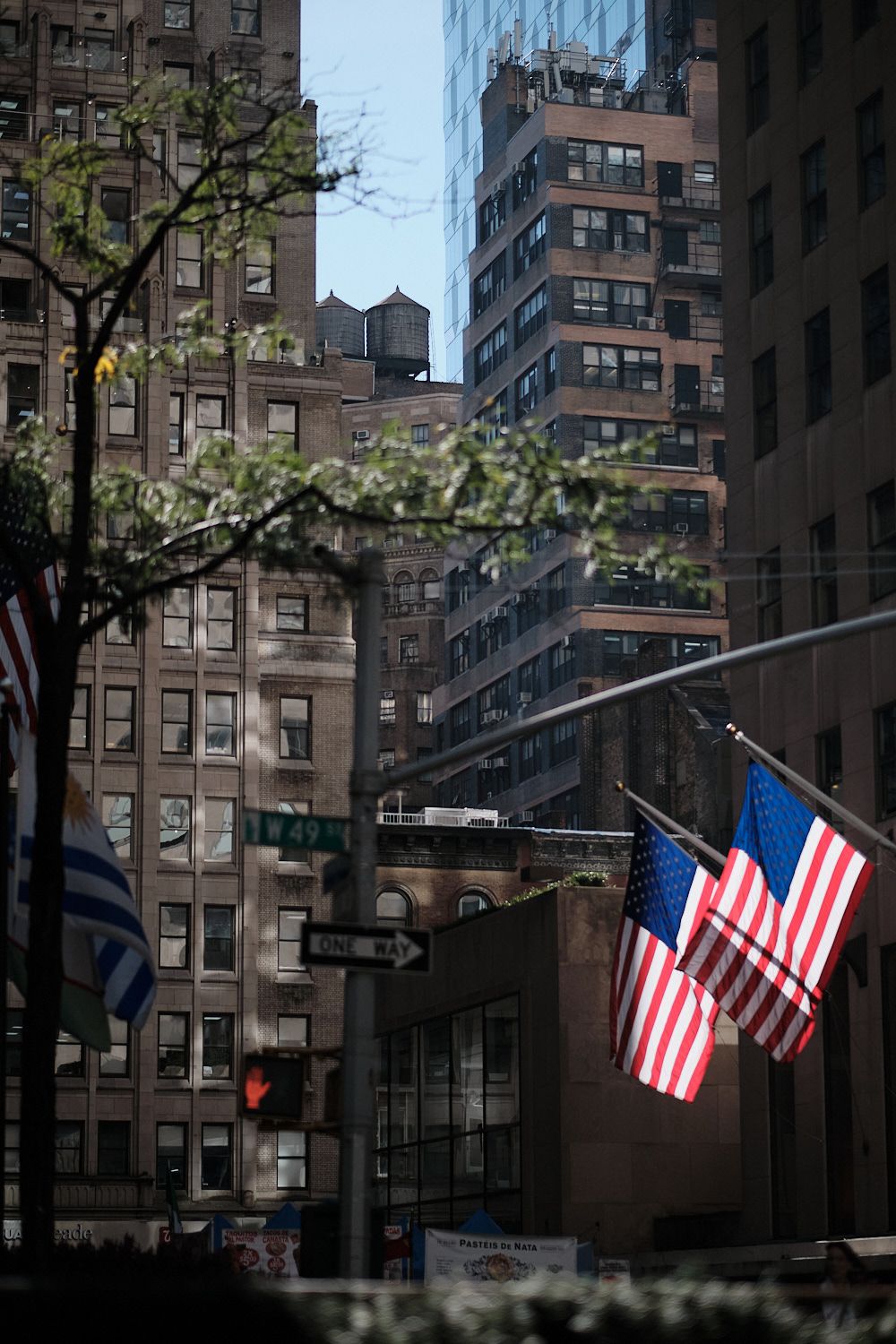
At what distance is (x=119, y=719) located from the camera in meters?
79.1

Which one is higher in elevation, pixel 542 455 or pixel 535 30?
pixel 535 30

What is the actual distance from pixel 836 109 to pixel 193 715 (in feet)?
136

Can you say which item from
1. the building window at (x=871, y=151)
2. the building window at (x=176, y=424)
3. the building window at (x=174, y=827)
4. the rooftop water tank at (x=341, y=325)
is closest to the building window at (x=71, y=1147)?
the building window at (x=174, y=827)

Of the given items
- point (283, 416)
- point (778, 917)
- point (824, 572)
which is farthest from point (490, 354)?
point (778, 917)

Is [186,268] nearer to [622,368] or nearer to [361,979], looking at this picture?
[622,368]

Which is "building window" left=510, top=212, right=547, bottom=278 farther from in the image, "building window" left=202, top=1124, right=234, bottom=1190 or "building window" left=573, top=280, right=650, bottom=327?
"building window" left=202, top=1124, right=234, bottom=1190

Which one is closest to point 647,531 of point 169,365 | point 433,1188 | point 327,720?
point 327,720

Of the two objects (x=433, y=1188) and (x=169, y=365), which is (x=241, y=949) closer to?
(x=433, y=1188)

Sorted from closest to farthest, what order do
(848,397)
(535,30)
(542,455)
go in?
1. (542,455)
2. (848,397)
3. (535,30)

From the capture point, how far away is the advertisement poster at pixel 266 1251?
38562 millimetres

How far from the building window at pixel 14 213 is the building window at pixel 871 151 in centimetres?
4439

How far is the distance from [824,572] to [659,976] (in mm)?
10374

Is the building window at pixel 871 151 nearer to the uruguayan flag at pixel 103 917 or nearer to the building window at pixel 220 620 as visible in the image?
the uruguayan flag at pixel 103 917

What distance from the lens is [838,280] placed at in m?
43.0
